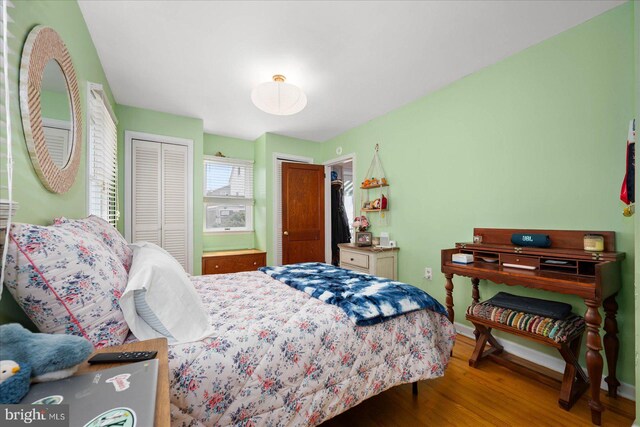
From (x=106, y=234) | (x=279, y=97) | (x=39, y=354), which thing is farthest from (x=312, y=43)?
(x=39, y=354)

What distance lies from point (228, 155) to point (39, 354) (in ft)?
13.6

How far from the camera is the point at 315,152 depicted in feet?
15.7

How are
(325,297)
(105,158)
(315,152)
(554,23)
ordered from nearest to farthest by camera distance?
(325,297), (554,23), (105,158), (315,152)

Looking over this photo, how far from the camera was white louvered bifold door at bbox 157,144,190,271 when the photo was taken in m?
3.54

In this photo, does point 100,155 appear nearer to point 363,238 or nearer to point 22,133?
point 22,133

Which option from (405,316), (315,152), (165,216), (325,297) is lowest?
(405,316)

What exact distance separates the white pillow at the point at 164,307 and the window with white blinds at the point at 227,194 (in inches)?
128

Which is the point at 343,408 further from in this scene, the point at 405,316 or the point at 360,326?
the point at 405,316

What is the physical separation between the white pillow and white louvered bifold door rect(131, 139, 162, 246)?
8.53 ft

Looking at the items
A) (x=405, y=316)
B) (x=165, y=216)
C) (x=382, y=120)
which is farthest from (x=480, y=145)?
(x=165, y=216)

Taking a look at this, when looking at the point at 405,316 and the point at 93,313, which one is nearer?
the point at 93,313

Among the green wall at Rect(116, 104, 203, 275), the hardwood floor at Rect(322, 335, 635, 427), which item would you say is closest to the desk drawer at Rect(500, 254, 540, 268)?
the hardwood floor at Rect(322, 335, 635, 427)

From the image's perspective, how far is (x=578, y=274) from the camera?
1706mm

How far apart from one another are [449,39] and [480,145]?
3.17 ft
